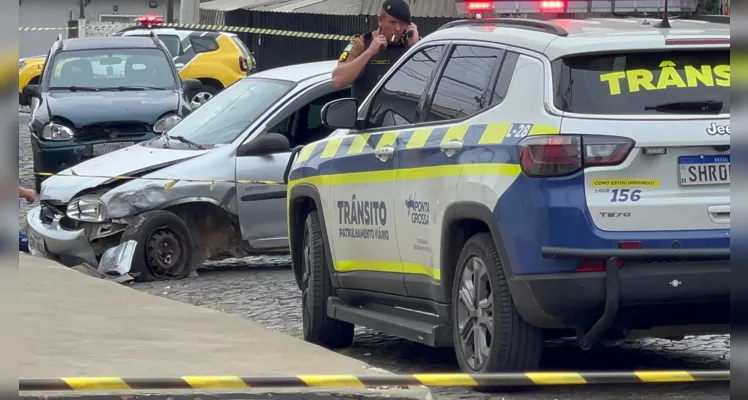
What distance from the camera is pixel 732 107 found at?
3184 mm

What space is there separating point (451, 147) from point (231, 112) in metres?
5.23

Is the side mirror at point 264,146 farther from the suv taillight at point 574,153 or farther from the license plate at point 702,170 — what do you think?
the license plate at point 702,170

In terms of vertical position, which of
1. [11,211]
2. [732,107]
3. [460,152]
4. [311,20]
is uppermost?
[732,107]

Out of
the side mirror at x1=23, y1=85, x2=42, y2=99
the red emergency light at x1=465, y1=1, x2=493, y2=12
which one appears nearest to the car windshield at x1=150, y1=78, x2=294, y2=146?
the red emergency light at x1=465, y1=1, x2=493, y2=12

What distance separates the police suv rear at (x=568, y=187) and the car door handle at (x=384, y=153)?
13cm

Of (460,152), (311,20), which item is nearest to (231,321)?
(460,152)

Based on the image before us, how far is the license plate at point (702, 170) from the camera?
6062 mm

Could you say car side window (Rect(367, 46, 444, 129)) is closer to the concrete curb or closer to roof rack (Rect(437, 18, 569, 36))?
roof rack (Rect(437, 18, 569, 36))

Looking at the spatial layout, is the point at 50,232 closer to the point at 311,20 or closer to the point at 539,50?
the point at 539,50

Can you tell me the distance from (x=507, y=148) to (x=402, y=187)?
41.8 inches

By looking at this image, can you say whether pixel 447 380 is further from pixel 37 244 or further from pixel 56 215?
pixel 37 244

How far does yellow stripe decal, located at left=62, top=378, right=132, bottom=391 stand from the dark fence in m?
21.5

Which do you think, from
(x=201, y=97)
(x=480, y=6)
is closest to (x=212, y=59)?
(x=201, y=97)

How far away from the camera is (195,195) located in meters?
11.1
